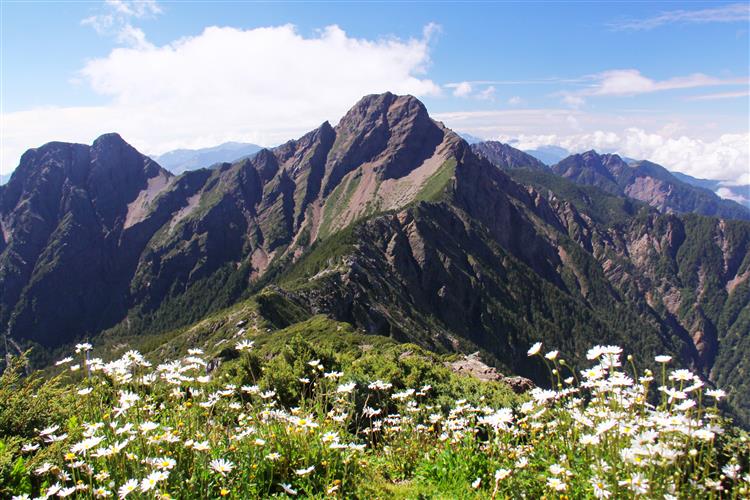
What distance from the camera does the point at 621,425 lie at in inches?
223

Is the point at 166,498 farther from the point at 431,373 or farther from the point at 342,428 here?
the point at 431,373

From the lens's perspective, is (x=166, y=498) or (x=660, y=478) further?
(x=166, y=498)

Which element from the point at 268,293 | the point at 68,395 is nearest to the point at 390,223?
the point at 268,293

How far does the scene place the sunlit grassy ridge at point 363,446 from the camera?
5.44 metres

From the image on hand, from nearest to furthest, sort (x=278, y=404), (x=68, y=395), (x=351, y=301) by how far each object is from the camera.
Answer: (x=68, y=395) → (x=278, y=404) → (x=351, y=301)

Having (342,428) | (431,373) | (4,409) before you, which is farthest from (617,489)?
(431,373)

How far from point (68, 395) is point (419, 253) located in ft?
563

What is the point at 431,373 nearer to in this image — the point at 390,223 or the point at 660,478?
the point at 660,478

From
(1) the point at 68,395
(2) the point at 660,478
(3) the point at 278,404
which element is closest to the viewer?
(2) the point at 660,478

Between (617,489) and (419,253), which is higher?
(617,489)

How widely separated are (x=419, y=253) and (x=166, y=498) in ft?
576

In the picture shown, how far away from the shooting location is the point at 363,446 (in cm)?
777

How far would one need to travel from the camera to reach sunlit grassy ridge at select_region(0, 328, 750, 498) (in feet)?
17.8

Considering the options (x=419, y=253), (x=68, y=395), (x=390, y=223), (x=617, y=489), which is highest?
(x=617, y=489)
